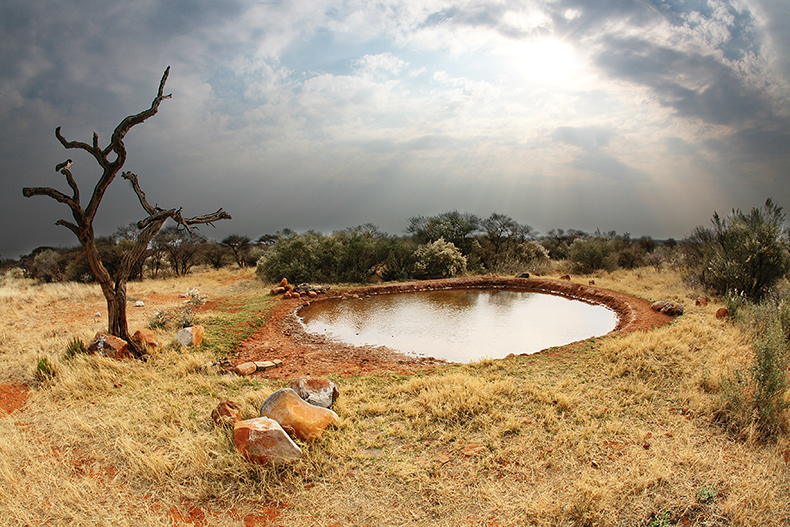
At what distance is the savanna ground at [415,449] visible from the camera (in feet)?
9.30

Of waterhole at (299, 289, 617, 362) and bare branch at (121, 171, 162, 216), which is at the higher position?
bare branch at (121, 171, 162, 216)

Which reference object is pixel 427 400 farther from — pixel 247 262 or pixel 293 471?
pixel 247 262

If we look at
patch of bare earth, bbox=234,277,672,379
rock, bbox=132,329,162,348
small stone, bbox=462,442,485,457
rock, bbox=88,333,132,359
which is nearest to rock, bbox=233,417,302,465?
small stone, bbox=462,442,485,457

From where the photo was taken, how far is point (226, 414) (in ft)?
13.6

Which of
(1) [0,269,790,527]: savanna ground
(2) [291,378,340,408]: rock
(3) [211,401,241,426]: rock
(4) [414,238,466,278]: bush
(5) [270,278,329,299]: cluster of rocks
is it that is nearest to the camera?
(1) [0,269,790,527]: savanna ground

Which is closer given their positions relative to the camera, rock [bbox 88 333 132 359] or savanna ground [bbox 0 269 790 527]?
savanna ground [bbox 0 269 790 527]

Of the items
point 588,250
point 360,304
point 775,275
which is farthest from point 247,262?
point 775,275

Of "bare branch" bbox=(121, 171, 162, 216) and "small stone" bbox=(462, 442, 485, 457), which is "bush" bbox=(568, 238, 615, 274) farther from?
"bare branch" bbox=(121, 171, 162, 216)

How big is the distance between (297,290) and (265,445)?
40.0 feet

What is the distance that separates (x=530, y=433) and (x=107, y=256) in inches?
847

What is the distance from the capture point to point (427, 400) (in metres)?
4.62

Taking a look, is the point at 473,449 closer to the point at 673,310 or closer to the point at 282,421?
the point at 282,421

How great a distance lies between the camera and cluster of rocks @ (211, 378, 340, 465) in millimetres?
3387

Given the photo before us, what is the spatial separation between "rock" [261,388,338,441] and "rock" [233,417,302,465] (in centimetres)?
29
